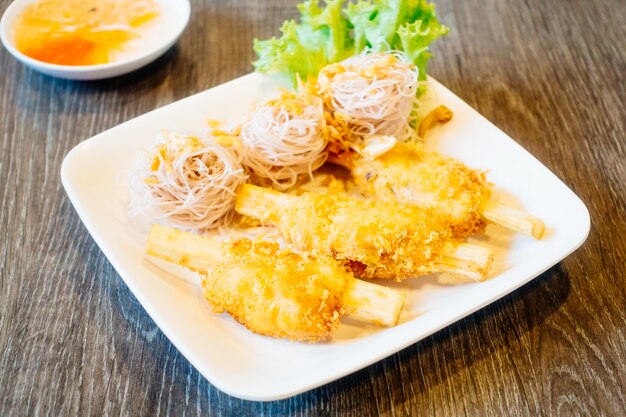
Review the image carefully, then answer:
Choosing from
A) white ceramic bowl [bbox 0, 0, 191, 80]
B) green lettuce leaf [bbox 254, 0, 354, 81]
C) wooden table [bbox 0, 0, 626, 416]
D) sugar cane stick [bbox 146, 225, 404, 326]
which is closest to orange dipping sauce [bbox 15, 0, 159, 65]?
white ceramic bowl [bbox 0, 0, 191, 80]

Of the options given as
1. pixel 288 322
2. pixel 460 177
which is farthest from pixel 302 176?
pixel 288 322

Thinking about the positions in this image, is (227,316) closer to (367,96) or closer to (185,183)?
(185,183)

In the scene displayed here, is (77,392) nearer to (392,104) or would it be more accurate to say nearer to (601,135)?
(392,104)

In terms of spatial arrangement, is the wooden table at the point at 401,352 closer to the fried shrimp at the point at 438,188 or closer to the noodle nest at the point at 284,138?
the fried shrimp at the point at 438,188

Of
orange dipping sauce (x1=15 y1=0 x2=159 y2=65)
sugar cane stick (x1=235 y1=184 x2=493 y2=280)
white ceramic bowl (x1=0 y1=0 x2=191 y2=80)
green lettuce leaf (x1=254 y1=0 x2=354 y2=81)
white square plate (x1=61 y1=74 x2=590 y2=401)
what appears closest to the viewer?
white square plate (x1=61 y1=74 x2=590 y2=401)

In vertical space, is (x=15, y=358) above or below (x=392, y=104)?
below

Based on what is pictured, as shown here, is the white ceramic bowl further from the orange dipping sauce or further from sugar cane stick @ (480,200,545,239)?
sugar cane stick @ (480,200,545,239)
